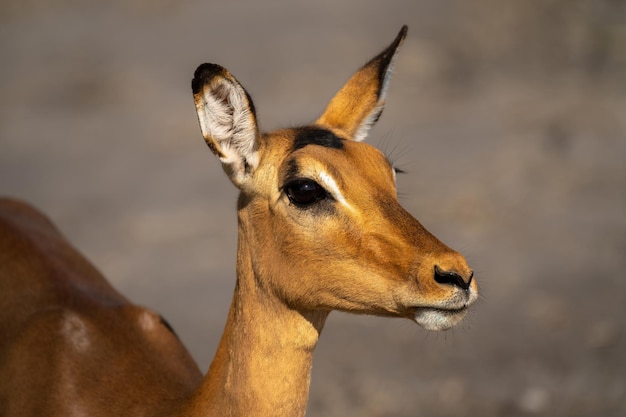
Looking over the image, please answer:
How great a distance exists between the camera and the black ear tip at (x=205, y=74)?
4910 mm

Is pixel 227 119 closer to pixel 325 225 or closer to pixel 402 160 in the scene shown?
pixel 325 225

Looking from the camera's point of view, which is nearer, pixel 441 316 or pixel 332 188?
pixel 441 316

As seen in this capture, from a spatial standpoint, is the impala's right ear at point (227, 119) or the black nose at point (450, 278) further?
the impala's right ear at point (227, 119)

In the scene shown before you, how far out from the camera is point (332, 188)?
16.0ft

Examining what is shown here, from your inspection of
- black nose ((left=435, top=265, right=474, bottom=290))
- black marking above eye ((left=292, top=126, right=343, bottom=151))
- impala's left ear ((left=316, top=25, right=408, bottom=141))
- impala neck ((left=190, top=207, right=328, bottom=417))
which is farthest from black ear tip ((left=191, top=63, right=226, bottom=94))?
black nose ((left=435, top=265, right=474, bottom=290))

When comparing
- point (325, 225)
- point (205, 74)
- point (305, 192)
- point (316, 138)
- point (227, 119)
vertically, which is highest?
point (205, 74)

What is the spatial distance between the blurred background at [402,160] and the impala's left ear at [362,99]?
4379 mm

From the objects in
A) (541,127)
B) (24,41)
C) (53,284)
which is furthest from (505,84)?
(53,284)

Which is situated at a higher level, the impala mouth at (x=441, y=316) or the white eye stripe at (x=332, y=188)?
the white eye stripe at (x=332, y=188)

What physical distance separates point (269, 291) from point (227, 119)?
0.96 meters

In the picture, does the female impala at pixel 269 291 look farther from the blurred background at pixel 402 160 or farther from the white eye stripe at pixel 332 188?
the blurred background at pixel 402 160

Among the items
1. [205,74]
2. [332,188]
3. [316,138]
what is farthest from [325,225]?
[205,74]

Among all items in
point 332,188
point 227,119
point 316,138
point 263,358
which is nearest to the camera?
point 332,188

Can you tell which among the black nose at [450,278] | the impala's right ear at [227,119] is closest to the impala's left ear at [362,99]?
the impala's right ear at [227,119]
